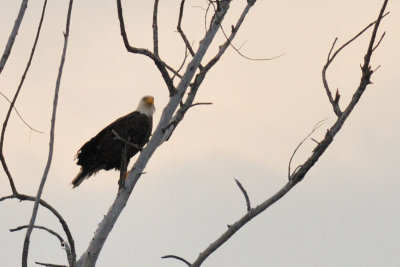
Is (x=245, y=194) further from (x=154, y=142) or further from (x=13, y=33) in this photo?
(x=13, y=33)

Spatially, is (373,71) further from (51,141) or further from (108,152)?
(108,152)

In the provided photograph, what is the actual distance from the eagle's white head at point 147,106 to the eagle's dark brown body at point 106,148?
30.9 inches

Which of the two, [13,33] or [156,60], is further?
[156,60]

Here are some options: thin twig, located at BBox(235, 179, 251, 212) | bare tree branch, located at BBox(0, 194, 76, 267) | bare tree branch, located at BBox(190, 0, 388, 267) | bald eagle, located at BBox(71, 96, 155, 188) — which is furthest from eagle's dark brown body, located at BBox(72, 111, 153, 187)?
bare tree branch, located at BBox(190, 0, 388, 267)

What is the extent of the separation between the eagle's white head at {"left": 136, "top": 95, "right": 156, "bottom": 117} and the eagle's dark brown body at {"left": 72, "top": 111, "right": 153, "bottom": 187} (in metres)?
0.79

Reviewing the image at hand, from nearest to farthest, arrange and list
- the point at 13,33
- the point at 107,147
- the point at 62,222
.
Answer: the point at 13,33
the point at 62,222
the point at 107,147

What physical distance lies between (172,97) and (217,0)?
0.55 meters

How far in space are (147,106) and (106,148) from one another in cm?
150

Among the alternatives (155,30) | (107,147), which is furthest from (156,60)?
(107,147)

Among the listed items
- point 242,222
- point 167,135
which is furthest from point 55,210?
point 242,222

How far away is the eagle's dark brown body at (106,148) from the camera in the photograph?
1141 centimetres

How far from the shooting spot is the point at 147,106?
41.7 feet

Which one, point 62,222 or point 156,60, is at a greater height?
point 156,60

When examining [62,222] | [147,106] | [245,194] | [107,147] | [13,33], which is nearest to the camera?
[13,33]
